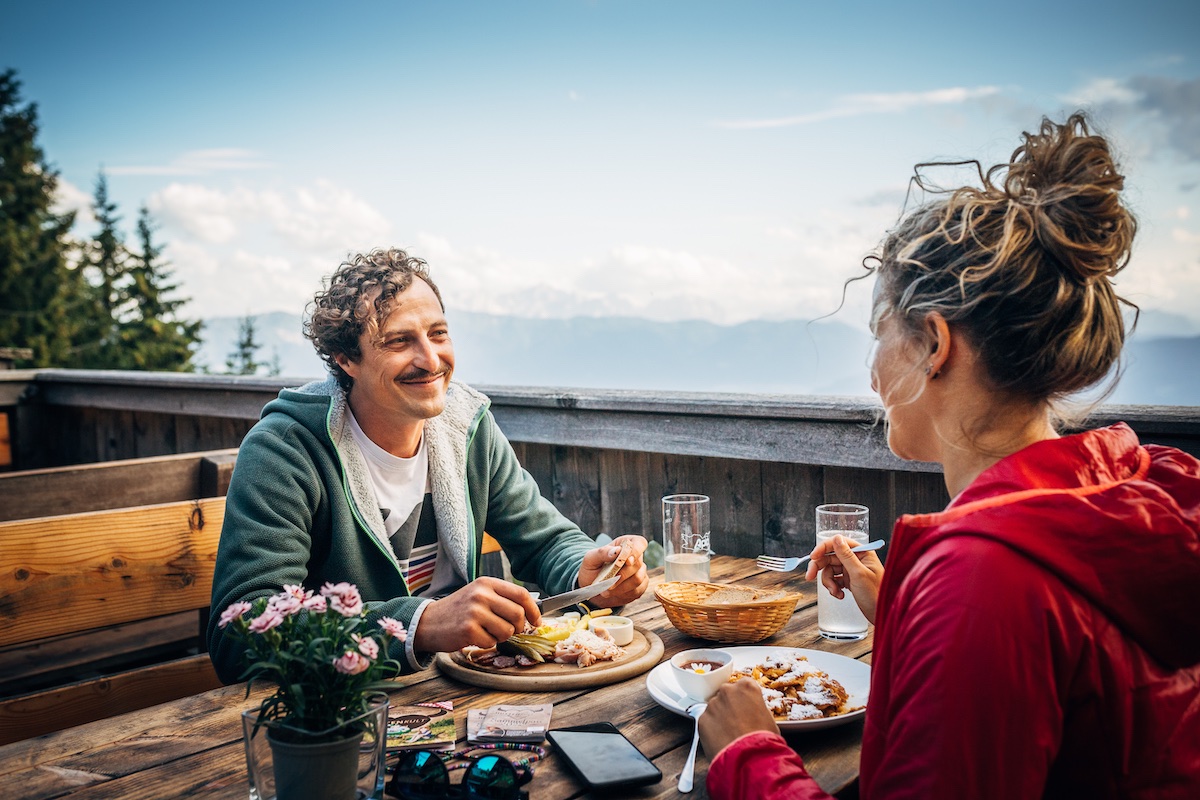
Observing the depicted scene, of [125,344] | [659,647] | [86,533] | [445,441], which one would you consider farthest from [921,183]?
[125,344]

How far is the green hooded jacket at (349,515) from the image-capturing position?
162 cm

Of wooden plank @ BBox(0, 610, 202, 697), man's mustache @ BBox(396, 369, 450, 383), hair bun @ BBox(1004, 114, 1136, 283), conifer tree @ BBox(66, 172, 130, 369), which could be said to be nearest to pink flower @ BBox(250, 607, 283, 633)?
hair bun @ BBox(1004, 114, 1136, 283)

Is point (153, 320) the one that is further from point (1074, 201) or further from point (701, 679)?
point (1074, 201)

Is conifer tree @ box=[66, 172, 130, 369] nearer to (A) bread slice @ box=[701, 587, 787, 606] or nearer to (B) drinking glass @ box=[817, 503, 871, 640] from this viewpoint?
(A) bread slice @ box=[701, 587, 787, 606]

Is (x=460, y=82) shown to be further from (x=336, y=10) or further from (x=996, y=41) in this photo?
(x=996, y=41)

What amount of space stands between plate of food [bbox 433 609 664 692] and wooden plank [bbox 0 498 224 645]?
1.03 metres

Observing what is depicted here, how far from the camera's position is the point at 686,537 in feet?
5.93

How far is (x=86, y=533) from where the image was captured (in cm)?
205

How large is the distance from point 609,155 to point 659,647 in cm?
3179

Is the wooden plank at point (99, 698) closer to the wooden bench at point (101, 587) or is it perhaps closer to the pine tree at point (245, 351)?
the wooden bench at point (101, 587)

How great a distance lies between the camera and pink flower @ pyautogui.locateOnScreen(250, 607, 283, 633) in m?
0.92

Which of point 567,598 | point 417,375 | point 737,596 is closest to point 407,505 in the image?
point 417,375

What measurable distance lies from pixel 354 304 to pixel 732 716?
1.27 metres

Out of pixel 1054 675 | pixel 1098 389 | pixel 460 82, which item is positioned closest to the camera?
pixel 1054 675
